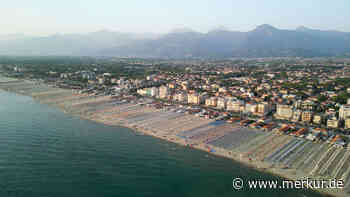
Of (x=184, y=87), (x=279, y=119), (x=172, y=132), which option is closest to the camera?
(x=172, y=132)

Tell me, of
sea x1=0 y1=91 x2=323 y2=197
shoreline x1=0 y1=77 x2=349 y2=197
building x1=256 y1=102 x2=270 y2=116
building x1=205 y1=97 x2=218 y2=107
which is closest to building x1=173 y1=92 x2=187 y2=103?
building x1=205 y1=97 x2=218 y2=107

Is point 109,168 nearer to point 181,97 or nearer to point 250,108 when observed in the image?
point 250,108

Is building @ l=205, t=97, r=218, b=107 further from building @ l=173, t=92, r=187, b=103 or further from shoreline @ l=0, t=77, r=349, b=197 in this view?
shoreline @ l=0, t=77, r=349, b=197

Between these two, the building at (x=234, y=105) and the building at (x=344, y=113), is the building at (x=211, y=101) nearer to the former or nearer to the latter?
the building at (x=234, y=105)

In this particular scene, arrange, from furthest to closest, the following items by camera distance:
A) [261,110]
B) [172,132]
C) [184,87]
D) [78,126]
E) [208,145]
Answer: [184,87], [261,110], [78,126], [172,132], [208,145]

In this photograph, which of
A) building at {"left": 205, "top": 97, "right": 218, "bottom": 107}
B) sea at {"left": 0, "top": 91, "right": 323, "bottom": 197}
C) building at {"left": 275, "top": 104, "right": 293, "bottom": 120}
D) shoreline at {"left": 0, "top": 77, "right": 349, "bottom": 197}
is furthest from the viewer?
building at {"left": 205, "top": 97, "right": 218, "bottom": 107}

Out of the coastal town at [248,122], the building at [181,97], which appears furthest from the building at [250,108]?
the building at [181,97]

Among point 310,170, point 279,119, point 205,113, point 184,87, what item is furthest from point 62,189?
point 184,87

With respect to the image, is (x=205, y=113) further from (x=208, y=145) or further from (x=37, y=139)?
(x=37, y=139)

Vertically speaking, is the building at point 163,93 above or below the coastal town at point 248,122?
above
